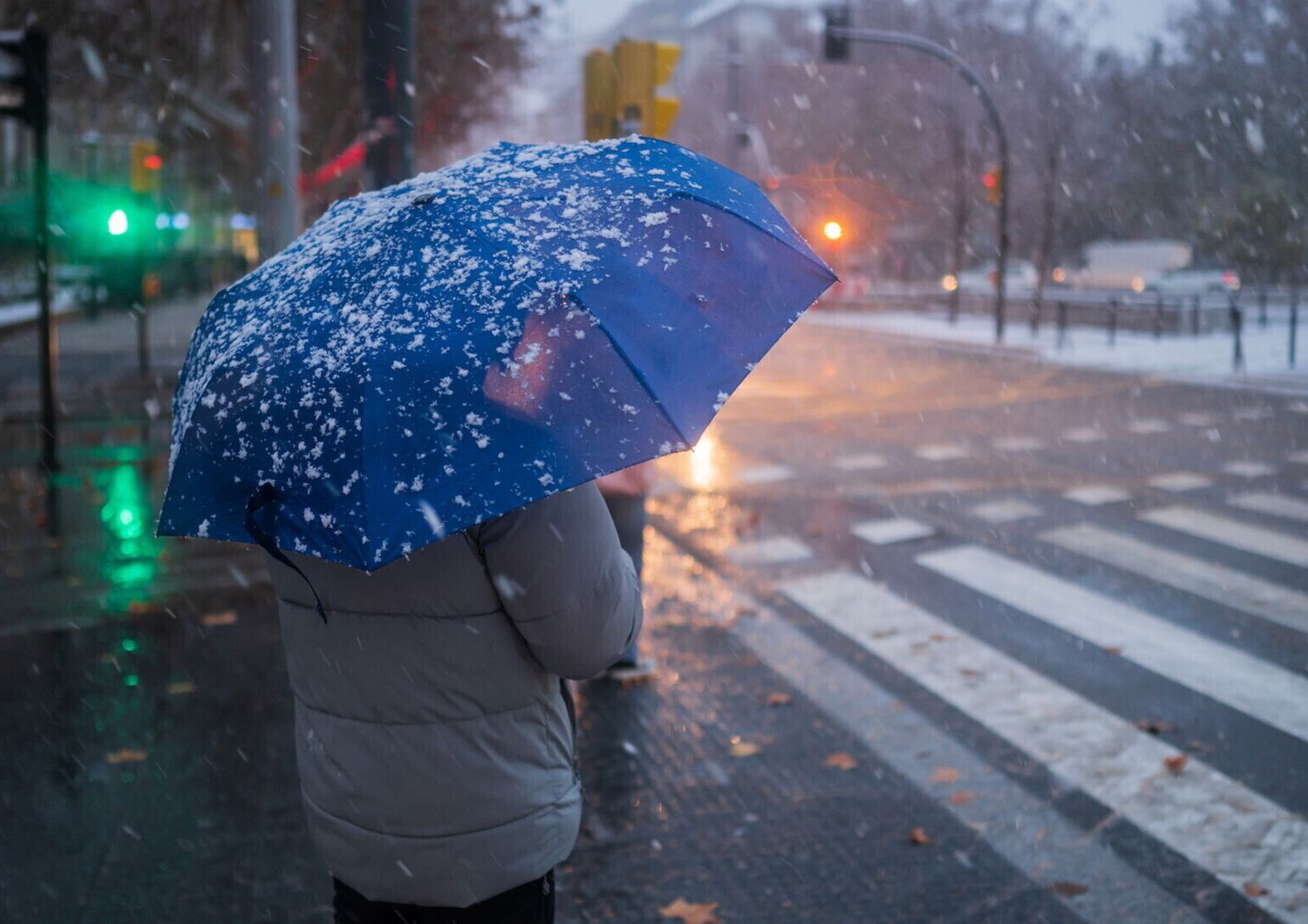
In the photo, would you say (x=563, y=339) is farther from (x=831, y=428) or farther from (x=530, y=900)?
(x=831, y=428)

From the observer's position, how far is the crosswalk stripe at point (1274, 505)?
916 centimetres

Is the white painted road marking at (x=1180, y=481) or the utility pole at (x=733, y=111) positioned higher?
the utility pole at (x=733, y=111)

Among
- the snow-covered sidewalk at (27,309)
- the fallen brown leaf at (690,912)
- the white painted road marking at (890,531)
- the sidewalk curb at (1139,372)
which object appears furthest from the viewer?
the snow-covered sidewalk at (27,309)

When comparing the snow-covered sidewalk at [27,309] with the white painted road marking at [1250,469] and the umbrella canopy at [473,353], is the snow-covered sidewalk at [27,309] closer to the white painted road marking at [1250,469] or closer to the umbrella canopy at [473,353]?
the white painted road marking at [1250,469]

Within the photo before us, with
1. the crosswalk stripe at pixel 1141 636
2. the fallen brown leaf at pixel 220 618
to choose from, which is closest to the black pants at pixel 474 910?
the crosswalk stripe at pixel 1141 636

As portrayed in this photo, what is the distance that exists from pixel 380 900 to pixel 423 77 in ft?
70.3

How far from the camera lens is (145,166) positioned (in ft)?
66.3

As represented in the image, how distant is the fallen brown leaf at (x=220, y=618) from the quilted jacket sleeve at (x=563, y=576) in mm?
4895

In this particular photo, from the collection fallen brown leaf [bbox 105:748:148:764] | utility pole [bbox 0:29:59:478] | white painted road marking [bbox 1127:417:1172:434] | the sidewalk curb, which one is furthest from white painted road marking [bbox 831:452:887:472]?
the sidewalk curb

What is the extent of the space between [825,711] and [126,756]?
2761 mm

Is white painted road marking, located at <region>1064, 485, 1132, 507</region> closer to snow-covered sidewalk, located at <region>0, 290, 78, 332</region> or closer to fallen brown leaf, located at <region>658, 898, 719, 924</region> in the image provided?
fallen brown leaf, located at <region>658, 898, 719, 924</region>

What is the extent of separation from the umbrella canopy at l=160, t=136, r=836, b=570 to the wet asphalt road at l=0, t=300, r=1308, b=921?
2103 millimetres

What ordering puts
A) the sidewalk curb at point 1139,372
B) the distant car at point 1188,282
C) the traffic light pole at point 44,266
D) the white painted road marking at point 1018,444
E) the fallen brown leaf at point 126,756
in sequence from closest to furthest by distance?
1. the fallen brown leaf at point 126,756
2. the traffic light pole at point 44,266
3. the white painted road marking at point 1018,444
4. the sidewalk curb at point 1139,372
5. the distant car at point 1188,282

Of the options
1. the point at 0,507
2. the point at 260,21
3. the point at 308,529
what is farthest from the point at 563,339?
the point at 0,507
